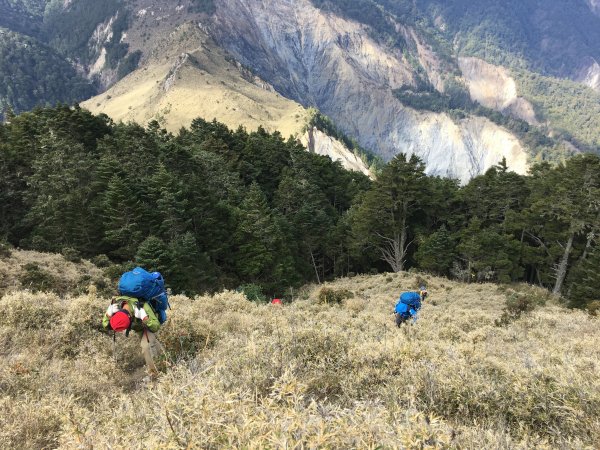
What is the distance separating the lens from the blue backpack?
5.93m

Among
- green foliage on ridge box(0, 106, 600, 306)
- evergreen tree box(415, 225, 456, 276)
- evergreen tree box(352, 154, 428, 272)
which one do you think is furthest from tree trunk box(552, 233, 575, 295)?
evergreen tree box(352, 154, 428, 272)

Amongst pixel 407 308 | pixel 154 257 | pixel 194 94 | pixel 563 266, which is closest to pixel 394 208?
pixel 563 266

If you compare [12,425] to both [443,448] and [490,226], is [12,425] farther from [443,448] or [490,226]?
[490,226]

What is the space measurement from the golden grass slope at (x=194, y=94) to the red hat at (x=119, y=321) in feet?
325

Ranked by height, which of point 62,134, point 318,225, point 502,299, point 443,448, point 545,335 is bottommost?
point 318,225

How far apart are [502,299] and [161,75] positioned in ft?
547

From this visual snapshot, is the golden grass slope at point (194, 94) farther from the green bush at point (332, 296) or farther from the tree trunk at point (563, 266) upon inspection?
the green bush at point (332, 296)

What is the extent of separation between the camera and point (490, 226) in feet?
132

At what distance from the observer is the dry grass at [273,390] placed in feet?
9.24

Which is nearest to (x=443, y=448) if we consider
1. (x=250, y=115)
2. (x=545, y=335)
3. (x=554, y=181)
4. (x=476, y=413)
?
(x=476, y=413)

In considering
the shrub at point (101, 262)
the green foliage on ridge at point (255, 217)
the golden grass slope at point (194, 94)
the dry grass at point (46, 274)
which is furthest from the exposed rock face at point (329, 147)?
the dry grass at point (46, 274)

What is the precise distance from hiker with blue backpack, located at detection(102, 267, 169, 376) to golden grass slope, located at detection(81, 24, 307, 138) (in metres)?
98.7

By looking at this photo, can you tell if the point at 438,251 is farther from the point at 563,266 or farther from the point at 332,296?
the point at 332,296

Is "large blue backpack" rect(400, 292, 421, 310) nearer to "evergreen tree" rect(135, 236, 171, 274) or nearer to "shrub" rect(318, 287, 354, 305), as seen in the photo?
"shrub" rect(318, 287, 354, 305)
